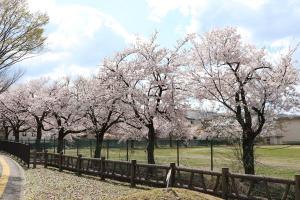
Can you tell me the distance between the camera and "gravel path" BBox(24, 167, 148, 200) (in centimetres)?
1499

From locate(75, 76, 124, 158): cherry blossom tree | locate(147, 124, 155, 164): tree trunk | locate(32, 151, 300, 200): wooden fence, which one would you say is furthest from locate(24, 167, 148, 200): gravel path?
locate(75, 76, 124, 158): cherry blossom tree

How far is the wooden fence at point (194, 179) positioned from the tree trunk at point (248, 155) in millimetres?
1587

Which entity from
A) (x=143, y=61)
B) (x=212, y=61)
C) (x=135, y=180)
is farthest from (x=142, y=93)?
(x=135, y=180)

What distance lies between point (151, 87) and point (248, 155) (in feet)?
31.6

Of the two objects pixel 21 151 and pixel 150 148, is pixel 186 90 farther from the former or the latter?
pixel 21 151

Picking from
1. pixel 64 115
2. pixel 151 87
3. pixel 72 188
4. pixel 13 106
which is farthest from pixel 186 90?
pixel 13 106

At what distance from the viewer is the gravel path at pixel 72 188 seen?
14985mm

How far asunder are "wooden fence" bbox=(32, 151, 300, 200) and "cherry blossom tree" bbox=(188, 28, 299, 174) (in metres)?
4.20

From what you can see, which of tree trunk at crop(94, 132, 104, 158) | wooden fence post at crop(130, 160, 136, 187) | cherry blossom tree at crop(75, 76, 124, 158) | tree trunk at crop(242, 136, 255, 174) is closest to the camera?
wooden fence post at crop(130, 160, 136, 187)

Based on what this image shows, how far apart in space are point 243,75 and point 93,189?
918cm

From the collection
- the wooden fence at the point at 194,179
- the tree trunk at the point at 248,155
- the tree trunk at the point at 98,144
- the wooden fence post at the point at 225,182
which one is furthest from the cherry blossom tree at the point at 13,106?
the wooden fence post at the point at 225,182

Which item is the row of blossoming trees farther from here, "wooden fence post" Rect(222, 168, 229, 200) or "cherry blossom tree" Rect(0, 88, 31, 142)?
"cherry blossom tree" Rect(0, 88, 31, 142)

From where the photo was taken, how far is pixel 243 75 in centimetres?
2094

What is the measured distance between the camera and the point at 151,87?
1068 inches
